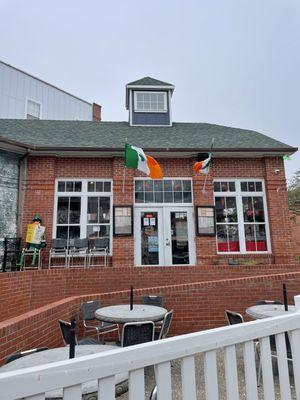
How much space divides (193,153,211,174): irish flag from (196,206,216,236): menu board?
4.21ft

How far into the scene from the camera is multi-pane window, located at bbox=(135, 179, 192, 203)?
33.2ft

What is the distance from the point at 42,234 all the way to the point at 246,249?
269 inches

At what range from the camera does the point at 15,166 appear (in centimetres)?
963

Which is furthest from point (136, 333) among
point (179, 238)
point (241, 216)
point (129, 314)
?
point (241, 216)

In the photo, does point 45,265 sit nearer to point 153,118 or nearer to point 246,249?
point 246,249

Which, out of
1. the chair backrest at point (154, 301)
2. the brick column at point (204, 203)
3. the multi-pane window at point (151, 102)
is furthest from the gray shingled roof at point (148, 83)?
the chair backrest at point (154, 301)

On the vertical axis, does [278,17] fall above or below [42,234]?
above

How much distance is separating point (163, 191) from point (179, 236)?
1.66 metres

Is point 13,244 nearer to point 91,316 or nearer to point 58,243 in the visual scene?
point 58,243

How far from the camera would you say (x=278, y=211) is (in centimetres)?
1007

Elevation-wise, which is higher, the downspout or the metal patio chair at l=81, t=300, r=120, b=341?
the downspout

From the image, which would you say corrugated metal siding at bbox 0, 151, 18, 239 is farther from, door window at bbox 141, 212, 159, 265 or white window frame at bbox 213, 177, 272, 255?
white window frame at bbox 213, 177, 272, 255

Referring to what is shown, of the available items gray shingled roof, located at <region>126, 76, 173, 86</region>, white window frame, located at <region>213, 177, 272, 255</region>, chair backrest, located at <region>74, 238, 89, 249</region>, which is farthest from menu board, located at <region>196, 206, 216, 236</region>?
gray shingled roof, located at <region>126, 76, 173, 86</region>

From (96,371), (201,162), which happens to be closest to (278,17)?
(201,162)
